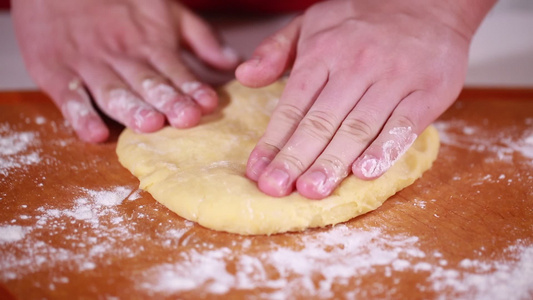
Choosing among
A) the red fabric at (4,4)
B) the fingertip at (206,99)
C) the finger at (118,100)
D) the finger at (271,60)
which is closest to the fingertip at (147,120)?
the finger at (118,100)

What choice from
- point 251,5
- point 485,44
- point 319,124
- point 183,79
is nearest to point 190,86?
point 183,79

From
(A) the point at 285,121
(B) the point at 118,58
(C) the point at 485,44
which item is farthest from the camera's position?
(C) the point at 485,44

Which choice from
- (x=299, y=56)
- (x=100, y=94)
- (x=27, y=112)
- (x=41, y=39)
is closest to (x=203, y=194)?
(x=299, y=56)

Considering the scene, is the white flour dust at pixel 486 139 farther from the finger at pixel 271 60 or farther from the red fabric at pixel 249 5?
the red fabric at pixel 249 5

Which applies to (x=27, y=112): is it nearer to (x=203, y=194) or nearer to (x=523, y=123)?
(x=203, y=194)

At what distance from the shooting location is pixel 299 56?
1325 mm

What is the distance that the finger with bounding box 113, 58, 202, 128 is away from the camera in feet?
4.48

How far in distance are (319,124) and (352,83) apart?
0.49 ft

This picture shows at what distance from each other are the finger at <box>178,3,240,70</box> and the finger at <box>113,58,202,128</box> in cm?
30

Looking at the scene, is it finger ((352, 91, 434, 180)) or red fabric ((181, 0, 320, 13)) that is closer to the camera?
finger ((352, 91, 434, 180))

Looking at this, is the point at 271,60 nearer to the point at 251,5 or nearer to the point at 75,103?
the point at 75,103

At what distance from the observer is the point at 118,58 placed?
161 cm

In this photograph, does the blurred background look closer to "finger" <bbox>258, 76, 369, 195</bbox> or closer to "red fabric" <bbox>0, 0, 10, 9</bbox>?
"red fabric" <bbox>0, 0, 10, 9</bbox>

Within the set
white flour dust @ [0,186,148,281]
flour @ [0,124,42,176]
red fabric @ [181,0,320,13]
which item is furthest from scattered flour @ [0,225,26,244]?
red fabric @ [181,0,320,13]
